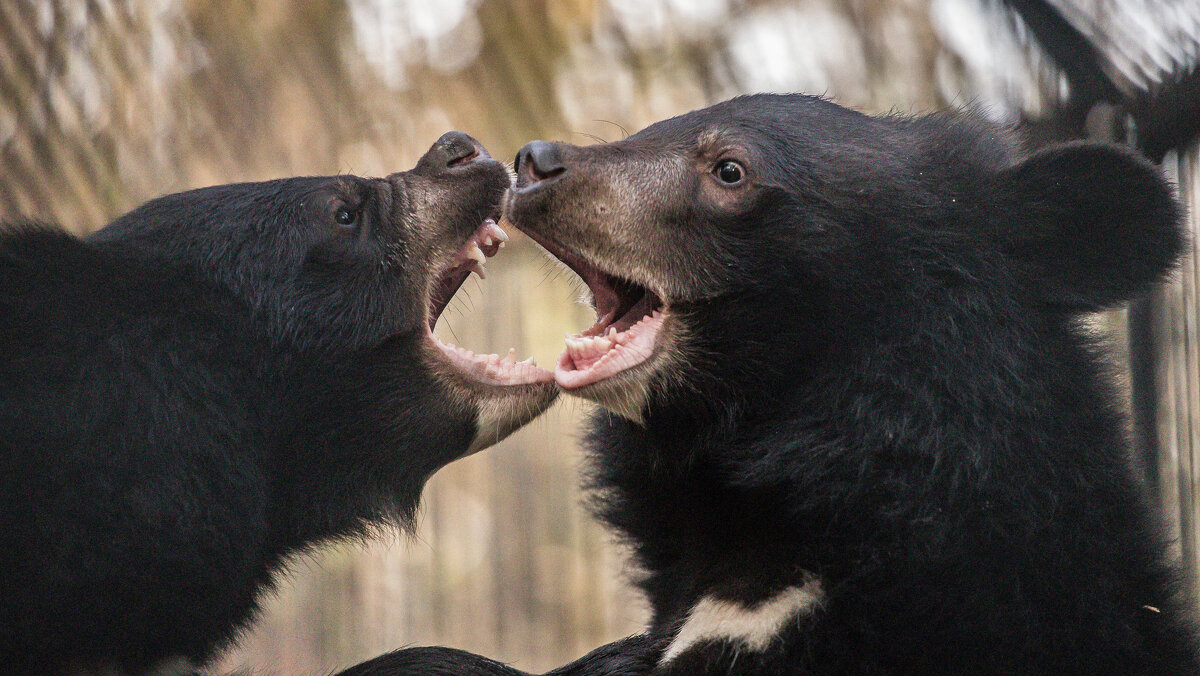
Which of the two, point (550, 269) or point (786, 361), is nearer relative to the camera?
point (786, 361)

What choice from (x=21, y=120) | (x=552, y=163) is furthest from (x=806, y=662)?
(x=21, y=120)

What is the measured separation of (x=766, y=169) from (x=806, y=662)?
3.55ft

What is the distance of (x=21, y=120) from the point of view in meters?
4.14

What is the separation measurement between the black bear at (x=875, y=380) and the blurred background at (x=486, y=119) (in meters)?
1.04

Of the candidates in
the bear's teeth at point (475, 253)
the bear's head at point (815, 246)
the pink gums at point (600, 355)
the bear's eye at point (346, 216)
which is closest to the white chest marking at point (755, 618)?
the bear's head at point (815, 246)

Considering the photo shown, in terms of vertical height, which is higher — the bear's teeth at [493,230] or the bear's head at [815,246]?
the bear's teeth at [493,230]

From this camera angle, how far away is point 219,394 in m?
2.77

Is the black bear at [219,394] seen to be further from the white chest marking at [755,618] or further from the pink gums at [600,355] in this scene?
the white chest marking at [755,618]

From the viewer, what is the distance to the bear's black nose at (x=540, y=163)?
281 centimetres

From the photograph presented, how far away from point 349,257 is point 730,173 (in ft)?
3.25

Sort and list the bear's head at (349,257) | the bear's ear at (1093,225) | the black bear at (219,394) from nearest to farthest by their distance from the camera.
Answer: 1. the black bear at (219,394)
2. the bear's ear at (1093,225)
3. the bear's head at (349,257)

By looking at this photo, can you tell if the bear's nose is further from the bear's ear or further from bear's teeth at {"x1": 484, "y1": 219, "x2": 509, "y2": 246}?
the bear's ear

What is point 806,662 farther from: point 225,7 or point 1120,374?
point 225,7

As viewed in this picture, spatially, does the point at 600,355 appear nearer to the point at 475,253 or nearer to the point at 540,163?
the point at 540,163
